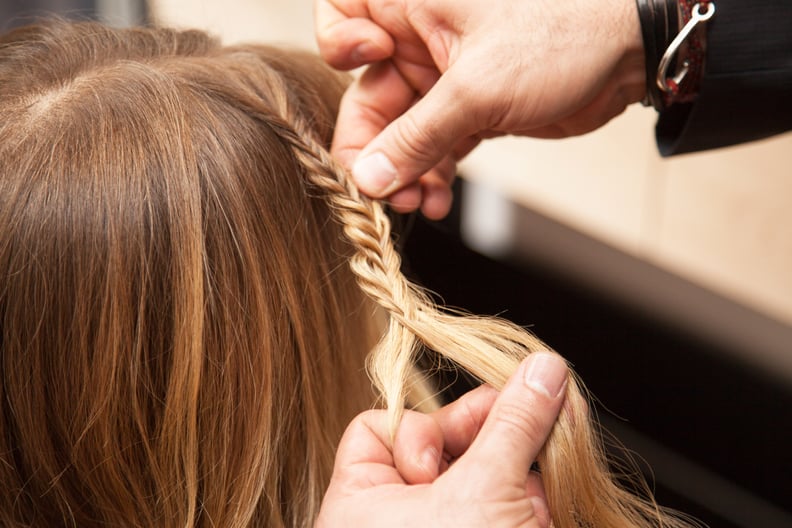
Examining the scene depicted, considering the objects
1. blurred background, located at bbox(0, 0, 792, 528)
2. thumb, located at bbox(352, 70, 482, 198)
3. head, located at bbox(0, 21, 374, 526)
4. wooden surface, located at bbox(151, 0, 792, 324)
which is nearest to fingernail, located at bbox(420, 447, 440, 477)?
head, located at bbox(0, 21, 374, 526)

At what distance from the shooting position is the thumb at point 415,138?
89 centimetres

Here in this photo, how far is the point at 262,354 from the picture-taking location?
0.83 meters

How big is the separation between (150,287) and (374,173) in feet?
0.94

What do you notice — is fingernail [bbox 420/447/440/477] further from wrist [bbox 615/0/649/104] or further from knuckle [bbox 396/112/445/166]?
wrist [bbox 615/0/649/104]

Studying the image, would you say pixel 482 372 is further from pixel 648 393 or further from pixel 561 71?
pixel 648 393

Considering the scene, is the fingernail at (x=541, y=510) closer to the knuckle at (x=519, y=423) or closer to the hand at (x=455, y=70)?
the knuckle at (x=519, y=423)

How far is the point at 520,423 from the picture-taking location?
2.16 ft

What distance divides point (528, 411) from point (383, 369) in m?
0.16

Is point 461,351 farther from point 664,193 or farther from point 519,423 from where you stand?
point 664,193

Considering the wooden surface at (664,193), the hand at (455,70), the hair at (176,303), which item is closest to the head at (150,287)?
the hair at (176,303)

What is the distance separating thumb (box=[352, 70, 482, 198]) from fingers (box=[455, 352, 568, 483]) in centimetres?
31

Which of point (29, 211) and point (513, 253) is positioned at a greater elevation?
point (29, 211)

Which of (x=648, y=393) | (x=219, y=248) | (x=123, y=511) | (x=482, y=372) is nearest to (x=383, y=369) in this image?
(x=482, y=372)

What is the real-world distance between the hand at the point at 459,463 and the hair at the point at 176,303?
34 millimetres
